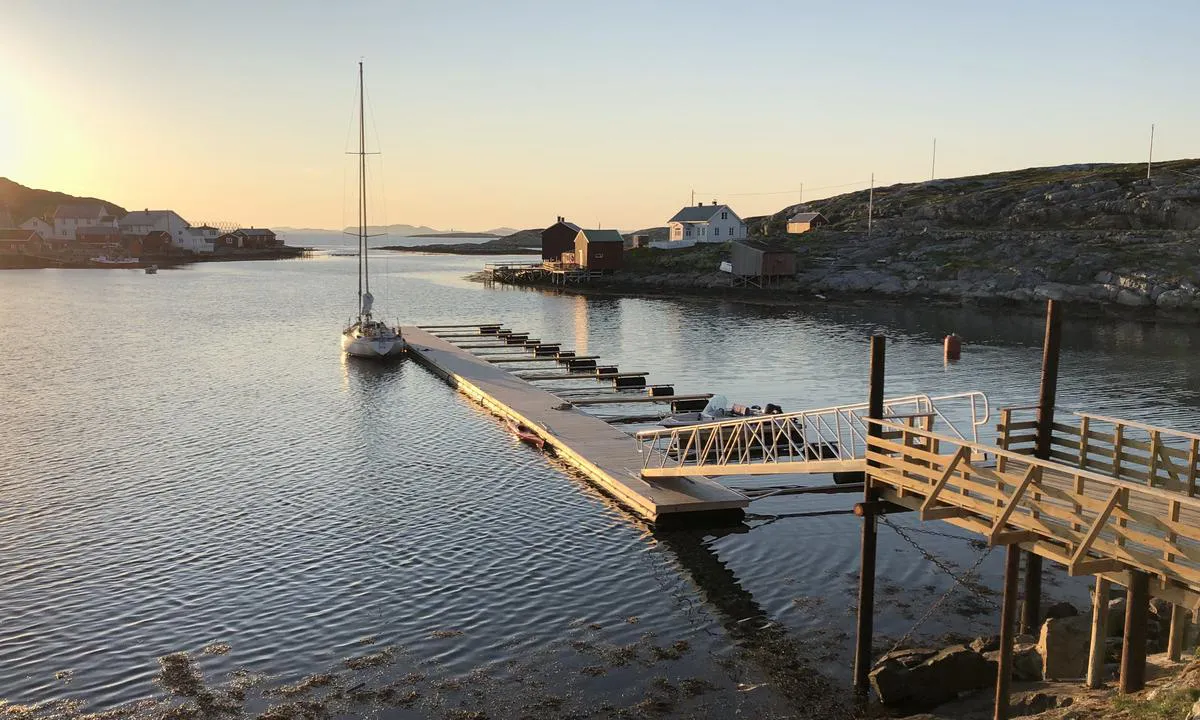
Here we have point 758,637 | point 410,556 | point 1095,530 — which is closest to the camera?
point 1095,530

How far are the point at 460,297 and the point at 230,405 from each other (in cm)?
7397

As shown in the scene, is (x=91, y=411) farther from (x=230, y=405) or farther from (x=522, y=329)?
(x=522, y=329)

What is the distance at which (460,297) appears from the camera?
4537 inches

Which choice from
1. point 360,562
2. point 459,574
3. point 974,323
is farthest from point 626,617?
point 974,323

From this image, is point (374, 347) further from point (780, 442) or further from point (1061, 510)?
point (1061, 510)

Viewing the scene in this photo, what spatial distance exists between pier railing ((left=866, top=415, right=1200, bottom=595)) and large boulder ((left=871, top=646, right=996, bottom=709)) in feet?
8.45

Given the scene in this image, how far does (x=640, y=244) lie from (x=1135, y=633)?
441 ft

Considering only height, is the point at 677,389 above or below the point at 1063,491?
below

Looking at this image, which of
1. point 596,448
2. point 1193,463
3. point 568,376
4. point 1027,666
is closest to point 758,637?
point 1027,666

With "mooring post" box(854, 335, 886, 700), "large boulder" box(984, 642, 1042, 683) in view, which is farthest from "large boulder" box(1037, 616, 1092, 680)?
"mooring post" box(854, 335, 886, 700)

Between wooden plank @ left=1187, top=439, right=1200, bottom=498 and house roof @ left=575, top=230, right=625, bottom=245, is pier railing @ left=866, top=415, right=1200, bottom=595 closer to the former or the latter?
wooden plank @ left=1187, top=439, right=1200, bottom=498

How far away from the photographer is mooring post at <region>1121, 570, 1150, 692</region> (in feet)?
40.8

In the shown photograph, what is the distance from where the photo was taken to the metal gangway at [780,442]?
18547mm

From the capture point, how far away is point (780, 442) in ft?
107
